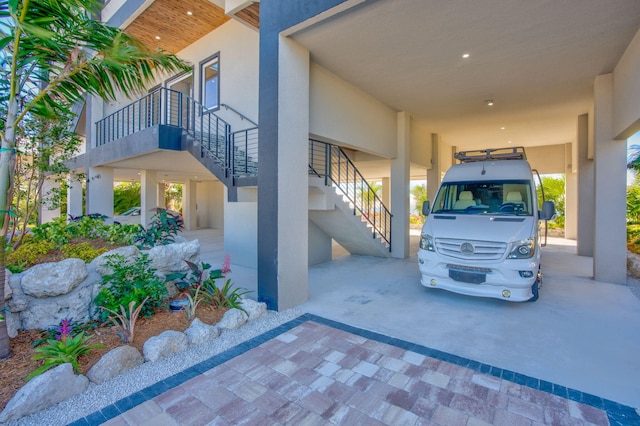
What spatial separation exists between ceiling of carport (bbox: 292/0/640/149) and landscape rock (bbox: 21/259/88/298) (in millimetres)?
4473

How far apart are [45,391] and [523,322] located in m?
5.50

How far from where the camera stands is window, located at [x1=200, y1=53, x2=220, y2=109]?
9.04m

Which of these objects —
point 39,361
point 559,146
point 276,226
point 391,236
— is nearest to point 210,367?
point 39,361

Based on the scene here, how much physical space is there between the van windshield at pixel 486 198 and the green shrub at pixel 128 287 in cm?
505

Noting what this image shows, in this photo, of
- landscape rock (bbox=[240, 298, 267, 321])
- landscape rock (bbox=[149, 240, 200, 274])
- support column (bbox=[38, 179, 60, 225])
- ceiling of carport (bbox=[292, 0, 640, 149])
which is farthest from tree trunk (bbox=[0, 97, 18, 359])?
ceiling of carport (bbox=[292, 0, 640, 149])

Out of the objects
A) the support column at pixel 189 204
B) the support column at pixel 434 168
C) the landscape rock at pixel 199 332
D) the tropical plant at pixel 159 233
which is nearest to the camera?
the landscape rock at pixel 199 332

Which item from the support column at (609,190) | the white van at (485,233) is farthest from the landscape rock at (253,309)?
the support column at (609,190)

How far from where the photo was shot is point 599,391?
278 centimetres

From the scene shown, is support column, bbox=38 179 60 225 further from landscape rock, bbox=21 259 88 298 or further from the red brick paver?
the red brick paver

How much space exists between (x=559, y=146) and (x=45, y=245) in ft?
60.4

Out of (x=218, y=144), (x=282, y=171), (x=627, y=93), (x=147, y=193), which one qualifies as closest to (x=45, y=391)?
(x=282, y=171)

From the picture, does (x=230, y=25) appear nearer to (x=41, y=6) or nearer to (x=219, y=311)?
(x=41, y=6)

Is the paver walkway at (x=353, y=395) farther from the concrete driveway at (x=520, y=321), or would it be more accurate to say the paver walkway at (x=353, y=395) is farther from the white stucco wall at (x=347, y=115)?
→ the white stucco wall at (x=347, y=115)

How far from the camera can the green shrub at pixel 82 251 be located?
168 inches
